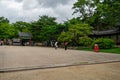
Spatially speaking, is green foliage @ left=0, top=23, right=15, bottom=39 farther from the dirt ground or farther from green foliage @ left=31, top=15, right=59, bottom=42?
the dirt ground

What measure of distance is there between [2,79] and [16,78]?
2.11ft

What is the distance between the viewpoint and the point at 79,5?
179 feet

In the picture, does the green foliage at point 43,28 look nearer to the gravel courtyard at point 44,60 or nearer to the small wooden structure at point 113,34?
the small wooden structure at point 113,34

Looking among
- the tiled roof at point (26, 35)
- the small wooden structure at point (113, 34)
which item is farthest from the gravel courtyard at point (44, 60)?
the tiled roof at point (26, 35)

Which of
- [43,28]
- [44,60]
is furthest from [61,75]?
[43,28]

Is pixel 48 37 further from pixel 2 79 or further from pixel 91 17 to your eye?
pixel 2 79

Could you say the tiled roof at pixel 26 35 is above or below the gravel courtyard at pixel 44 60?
above

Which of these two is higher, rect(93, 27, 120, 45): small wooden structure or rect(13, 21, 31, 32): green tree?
rect(13, 21, 31, 32): green tree

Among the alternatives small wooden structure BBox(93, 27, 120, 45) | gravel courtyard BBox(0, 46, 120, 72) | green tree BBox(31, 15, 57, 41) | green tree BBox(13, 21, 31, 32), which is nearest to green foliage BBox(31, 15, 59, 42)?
green tree BBox(31, 15, 57, 41)

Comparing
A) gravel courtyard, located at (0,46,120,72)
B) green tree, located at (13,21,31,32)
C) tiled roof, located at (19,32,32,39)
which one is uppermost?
green tree, located at (13,21,31,32)

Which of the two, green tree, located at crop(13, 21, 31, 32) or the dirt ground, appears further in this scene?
green tree, located at crop(13, 21, 31, 32)

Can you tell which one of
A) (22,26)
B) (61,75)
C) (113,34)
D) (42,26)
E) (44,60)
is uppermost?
(22,26)

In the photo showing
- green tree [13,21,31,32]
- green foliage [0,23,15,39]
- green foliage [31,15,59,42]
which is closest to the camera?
Answer: green foliage [31,15,59,42]

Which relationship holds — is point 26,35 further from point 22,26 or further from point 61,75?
point 61,75
